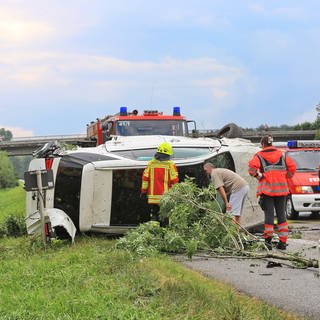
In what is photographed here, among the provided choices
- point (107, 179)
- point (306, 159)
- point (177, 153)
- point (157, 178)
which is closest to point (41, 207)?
point (107, 179)

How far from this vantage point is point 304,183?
52.5 feet

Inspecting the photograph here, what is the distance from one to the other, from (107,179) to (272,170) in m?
2.73

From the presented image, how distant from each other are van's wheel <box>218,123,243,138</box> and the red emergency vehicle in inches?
111

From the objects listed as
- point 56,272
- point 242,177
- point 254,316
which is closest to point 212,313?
point 254,316

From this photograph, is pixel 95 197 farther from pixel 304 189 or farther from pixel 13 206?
pixel 13 206

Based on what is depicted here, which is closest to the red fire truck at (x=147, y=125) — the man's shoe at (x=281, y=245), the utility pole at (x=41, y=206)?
the utility pole at (x=41, y=206)

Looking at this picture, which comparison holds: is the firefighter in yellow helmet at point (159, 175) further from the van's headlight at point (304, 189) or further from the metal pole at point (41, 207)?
the van's headlight at point (304, 189)

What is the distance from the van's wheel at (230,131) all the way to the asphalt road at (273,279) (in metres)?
5.27

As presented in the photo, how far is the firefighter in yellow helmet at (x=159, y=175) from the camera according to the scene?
380 inches

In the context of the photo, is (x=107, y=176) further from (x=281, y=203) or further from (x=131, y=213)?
(x=281, y=203)

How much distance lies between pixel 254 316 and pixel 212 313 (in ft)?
1.14

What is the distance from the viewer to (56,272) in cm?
691

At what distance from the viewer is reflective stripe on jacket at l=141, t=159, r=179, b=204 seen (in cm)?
966

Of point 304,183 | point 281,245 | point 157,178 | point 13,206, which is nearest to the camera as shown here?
point 281,245
